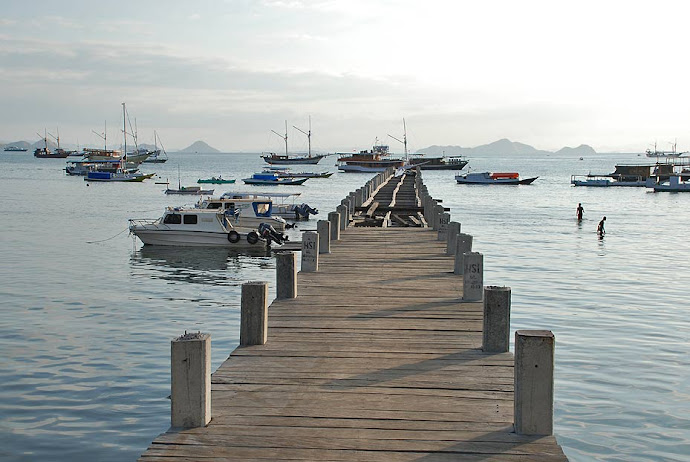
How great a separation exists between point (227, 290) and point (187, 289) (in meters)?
1.36

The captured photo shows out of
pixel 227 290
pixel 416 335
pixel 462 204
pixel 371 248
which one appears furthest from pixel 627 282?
pixel 462 204

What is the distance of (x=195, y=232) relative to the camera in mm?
37625

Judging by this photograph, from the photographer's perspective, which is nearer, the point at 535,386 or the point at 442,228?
the point at 535,386

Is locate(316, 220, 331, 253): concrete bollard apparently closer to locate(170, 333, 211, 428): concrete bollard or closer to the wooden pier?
the wooden pier

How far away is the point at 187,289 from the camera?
2630cm

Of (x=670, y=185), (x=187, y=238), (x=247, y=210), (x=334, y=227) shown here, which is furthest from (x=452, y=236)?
(x=670, y=185)

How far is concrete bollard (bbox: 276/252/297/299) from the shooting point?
1280 cm

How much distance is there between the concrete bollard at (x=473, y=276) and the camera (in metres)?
12.4

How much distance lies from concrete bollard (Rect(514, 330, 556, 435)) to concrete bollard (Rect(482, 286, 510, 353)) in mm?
2506

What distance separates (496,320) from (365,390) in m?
2.22

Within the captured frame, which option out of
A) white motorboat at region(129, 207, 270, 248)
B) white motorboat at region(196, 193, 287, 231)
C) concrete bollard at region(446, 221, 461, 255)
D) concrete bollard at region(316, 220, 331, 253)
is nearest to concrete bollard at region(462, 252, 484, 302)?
concrete bollard at region(446, 221, 461, 255)

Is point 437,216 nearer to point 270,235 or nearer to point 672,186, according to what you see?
point 270,235

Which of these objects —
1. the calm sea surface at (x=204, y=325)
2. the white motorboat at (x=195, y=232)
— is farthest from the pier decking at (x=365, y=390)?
the white motorboat at (x=195, y=232)

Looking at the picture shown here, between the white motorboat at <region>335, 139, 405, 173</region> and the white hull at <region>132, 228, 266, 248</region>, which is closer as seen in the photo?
the white hull at <region>132, 228, 266, 248</region>
